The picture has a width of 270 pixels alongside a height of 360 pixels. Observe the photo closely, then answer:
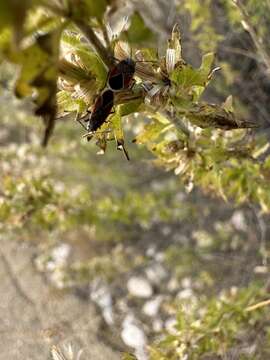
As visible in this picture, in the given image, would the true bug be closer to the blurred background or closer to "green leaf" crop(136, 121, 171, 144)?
"green leaf" crop(136, 121, 171, 144)

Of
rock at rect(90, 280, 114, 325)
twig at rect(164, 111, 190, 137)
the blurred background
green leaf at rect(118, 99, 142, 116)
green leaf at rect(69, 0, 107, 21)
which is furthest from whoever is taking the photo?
rock at rect(90, 280, 114, 325)

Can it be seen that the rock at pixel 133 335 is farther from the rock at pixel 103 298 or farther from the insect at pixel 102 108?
the insect at pixel 102 108

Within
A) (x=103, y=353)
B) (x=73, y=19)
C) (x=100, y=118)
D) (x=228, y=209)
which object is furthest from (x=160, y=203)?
(x=73, y=19)

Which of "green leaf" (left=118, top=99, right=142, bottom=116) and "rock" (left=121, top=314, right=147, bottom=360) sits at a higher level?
→ "green leaf" (left=118, top=99, right=142, bottom=116)

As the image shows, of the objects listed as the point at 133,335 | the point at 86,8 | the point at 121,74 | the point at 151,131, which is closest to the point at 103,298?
the point at 133,335

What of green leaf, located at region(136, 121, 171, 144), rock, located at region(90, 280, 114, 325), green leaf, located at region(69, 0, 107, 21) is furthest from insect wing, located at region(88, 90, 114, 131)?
rock, located at region(90, 280, 114, 325)

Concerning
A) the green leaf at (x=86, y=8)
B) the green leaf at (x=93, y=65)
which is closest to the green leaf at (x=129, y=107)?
the green leaf at (x=93, y=65)

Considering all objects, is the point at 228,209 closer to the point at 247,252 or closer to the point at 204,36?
the point at 247,252

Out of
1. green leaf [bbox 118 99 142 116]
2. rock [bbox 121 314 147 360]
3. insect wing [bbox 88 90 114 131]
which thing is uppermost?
insect wing [bbox 88 90 114 131]
